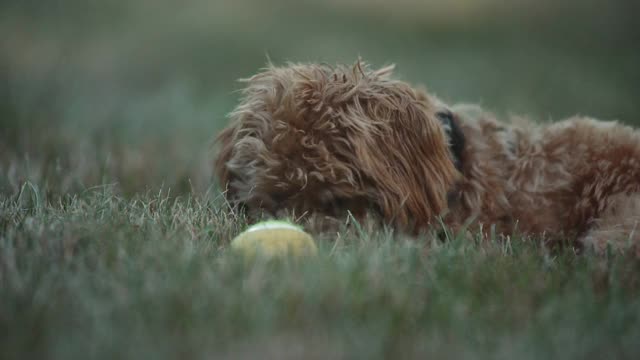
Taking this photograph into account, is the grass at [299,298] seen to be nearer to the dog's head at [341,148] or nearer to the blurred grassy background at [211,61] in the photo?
the dog's head at [341,148]

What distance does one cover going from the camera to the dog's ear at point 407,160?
410 cm

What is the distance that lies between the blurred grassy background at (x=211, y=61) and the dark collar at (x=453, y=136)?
7.21 feet

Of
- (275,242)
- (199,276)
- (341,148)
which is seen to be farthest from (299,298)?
(341,148)

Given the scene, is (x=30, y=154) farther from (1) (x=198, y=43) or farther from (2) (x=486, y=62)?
(2) (x=486, y=62)

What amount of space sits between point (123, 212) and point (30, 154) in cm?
260

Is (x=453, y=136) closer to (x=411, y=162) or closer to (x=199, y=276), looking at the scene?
(x=411, y=162)

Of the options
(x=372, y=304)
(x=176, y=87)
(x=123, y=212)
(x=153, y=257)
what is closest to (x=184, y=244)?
(x=153, y=257)

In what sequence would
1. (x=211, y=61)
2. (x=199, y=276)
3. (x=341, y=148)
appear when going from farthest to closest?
(x=211, y=61), (x=341, y=148), (x=199, y=276)

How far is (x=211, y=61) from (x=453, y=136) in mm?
8618

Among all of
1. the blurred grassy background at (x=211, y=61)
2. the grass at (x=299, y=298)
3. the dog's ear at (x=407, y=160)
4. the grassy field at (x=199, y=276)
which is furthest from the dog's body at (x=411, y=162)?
the blurred grassy background at (x=211, y=61)

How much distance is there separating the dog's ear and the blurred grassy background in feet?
7.02

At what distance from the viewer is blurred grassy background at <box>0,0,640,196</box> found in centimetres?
Answer: 693

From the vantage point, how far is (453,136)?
14.9ft

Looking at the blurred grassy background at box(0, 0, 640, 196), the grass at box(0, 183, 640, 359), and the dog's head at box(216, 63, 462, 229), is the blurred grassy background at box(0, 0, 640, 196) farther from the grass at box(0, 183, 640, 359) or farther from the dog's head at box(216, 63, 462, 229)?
the grass at box(0, 183, 640, 359)
